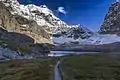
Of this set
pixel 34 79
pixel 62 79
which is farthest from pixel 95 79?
pixel 34 79

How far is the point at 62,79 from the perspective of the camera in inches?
3565

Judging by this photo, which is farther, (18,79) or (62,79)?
(18,79)

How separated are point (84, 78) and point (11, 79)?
24.0 m

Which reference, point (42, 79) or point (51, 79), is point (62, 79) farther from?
point (42, 79)

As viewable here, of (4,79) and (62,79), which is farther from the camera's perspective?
(4,79)

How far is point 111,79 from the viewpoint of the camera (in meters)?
93.4

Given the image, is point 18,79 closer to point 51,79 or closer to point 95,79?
point 51,79

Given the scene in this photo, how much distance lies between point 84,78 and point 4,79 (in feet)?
85.8

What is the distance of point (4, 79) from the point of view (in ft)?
321

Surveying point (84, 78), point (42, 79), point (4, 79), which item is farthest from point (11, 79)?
point (84, 78)

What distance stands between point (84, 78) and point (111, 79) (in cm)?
1256

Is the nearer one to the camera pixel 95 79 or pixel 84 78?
pixel 95 79

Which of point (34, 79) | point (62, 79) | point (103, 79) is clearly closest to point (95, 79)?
point (103, 79)

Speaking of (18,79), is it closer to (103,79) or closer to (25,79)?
(25,79)
